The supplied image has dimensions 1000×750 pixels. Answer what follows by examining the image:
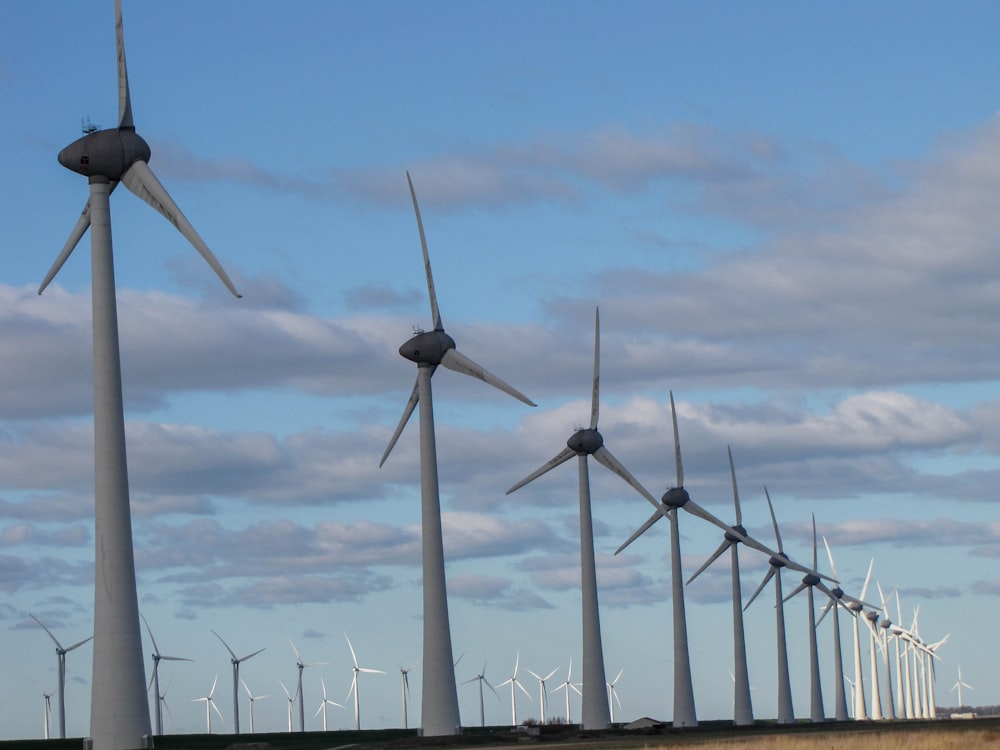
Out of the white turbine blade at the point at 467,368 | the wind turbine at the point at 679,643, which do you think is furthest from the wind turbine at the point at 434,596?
the wind turbine at the point at 679,643

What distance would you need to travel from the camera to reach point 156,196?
79188 mm

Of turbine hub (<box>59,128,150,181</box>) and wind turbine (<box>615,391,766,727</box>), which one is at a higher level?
turbine hub (<box>59,128,150,181</box>)

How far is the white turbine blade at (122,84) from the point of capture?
83.6 meters

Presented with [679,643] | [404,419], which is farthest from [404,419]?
[679,643]

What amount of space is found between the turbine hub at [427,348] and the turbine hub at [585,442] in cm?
2663

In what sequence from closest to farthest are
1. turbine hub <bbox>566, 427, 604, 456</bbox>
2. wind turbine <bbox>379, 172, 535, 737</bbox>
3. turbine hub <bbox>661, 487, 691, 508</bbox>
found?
wind turbine <bbox>379, 172, 535, 737</bbox>, turbine hub <bbox>566, 427, 604, 456</bbox>, turbine hub <bbox>661, 487, 691, 508</bbox>

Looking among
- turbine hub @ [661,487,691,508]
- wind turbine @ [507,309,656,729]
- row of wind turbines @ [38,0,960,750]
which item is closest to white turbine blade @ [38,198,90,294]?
row of wind turbines @ [38,0,960,750]

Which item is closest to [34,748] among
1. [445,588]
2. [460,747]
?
[445,588]

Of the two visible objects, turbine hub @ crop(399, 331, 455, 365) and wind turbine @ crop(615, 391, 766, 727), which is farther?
wind turbine @ crop(615, 391, 766, 727)

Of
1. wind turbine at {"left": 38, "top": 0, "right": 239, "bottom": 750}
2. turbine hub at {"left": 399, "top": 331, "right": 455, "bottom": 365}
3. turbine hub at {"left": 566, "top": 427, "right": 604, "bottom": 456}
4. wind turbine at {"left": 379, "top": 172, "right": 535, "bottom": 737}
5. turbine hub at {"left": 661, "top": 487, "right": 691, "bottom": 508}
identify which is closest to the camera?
wind turbine at {"left": 38, "top": 0, "right": 239, "bottom": 750}

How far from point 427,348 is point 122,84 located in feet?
129

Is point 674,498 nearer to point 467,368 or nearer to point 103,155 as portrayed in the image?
point 467,368

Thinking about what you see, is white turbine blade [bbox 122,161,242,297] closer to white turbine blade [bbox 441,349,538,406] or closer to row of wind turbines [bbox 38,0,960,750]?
row of wind turbines [bbox 38,0,960,750]

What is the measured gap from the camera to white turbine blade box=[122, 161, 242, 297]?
253 ft
